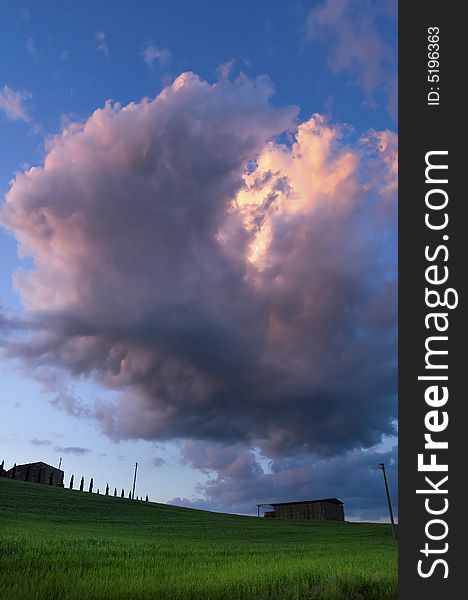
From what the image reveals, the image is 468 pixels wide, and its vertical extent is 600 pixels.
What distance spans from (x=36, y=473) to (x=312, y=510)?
243 ft

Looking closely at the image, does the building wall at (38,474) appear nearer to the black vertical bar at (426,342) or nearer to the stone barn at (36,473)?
the stone barn at (36,473)

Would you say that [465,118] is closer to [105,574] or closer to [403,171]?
[403,171]

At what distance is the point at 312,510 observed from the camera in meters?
112

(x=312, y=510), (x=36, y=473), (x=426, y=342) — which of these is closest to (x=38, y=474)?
(x=36, y=473)

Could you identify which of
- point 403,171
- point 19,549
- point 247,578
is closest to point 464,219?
point 403,171

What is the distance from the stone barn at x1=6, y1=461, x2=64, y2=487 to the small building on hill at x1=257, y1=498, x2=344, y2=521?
60.5 m

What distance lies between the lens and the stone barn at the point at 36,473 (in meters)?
133

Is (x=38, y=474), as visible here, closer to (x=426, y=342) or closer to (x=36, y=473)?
(x=36, y=473)

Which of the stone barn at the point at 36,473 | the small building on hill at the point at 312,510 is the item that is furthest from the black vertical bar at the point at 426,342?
the stone barn at the point at 36,473

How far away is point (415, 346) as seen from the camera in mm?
7242

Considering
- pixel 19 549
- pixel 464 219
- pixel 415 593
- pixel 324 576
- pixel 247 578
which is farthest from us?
pixel 19 549

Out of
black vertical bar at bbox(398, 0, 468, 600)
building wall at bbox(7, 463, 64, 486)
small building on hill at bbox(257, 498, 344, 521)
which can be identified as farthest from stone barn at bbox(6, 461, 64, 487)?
black vertical bar at bbox(398, 0, 468, 600)

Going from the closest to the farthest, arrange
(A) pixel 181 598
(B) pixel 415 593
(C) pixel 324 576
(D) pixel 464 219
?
(B) pixel 415 593 < (D) pixel 464 219 < (A) pixel 181 598 < (C) pixel 324 576

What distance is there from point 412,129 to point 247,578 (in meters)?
12.1
